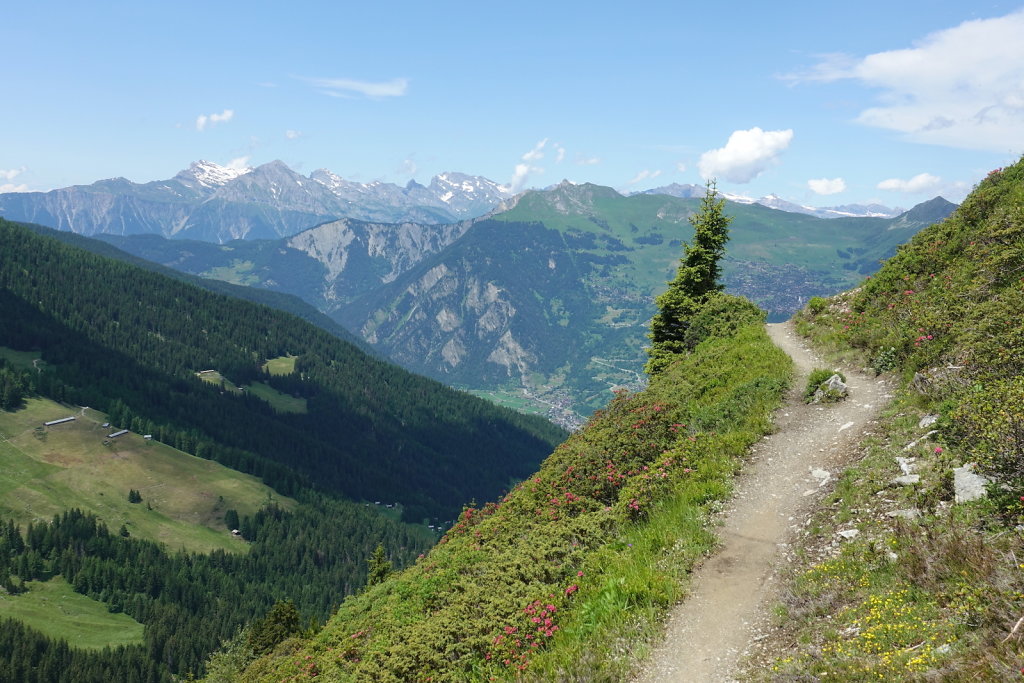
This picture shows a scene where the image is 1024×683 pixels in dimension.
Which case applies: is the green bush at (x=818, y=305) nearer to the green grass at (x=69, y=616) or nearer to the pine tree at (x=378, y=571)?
the pine tree at (x=378, y=571)

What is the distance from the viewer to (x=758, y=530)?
15.3 meters

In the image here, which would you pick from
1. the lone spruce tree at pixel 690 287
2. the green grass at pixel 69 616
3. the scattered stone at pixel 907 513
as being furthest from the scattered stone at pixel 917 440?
the green grass at pixel 69 616

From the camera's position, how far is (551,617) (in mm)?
13594

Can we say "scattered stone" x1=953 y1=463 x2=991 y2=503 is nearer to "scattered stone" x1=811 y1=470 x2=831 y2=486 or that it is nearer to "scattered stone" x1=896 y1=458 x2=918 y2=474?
"scattered stone" x1=896 y1=458 x2=918 y2=474

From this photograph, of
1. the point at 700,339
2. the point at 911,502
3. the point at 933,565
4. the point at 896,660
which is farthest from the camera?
the point at 700,339

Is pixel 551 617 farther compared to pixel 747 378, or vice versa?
pixel 747 378

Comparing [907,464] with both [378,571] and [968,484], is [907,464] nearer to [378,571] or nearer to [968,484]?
[968,484]

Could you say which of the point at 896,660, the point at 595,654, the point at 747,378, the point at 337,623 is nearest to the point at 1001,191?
the point at 747,378

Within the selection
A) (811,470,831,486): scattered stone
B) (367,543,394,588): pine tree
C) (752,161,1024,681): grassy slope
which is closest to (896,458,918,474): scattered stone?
(752,161,1024,681): grassy slope

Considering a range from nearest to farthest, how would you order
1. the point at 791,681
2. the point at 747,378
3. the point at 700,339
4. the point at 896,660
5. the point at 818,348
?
the point at 896,660
the point at 791,681
the point at 747,378
the point at 818,348
the point at 700,339

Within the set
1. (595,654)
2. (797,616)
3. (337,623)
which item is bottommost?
(337,623)

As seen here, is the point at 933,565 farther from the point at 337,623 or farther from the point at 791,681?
the point at 337,623

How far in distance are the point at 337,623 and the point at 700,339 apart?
32197mm

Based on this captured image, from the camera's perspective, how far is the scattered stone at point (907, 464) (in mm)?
14656
